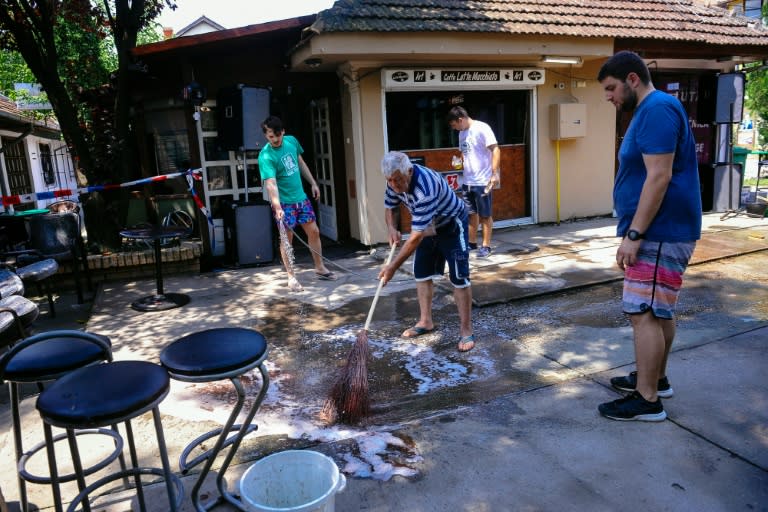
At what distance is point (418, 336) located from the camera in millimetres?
4699

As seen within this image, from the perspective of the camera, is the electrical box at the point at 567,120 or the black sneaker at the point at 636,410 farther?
the electrical box at the point at 567,120

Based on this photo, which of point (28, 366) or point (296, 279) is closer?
point (28, 366)

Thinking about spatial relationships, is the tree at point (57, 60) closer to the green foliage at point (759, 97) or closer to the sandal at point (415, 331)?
the sandal at point (415, 331)

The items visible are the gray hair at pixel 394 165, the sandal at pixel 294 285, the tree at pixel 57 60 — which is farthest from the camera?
the tree at pixel 57 60

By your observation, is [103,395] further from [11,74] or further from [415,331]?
[11,74]

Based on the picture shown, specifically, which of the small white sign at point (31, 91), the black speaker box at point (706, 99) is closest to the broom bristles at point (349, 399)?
the black speaker box at point (706, 99)

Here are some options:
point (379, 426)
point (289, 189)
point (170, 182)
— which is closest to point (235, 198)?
point (170, 182)

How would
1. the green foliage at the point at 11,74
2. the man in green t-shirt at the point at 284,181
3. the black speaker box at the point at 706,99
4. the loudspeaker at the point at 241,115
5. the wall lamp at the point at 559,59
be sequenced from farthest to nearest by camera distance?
1. the green foliage at the point at 11,74
2. the black speaker box at the point at 706,99
3. the wall lamp at the point at 559,59
4. the loudspeaker at the point at 241,115
5. the man in green t-shirt at the point at 284,181

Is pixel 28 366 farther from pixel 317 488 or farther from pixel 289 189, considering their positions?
pixel 289 189

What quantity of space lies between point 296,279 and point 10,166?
1432 cm

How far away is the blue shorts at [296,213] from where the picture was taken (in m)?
6.37

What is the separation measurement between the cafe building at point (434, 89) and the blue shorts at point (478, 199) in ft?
4.63

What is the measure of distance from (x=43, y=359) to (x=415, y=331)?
9.70 ft

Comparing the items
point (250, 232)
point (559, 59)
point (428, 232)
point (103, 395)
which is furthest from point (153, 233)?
point (559, 59)
